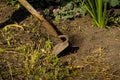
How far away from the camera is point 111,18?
3.67 meters

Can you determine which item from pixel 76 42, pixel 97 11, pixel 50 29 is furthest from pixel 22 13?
pixel 97 11

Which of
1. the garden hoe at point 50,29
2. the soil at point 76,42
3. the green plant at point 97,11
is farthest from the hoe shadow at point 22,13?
the green plant at point 97,11

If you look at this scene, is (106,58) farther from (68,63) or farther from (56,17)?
(56,17)

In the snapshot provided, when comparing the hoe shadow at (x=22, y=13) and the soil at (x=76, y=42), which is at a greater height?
the hoe shadow at (x=22, y=13)

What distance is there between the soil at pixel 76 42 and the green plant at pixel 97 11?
0.28ft

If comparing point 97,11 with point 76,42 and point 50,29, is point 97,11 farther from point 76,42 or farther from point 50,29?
point 50,29

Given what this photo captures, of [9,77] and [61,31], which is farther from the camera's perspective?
[61,31]

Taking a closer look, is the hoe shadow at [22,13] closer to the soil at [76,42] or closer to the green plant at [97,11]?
the soil at [76,42]

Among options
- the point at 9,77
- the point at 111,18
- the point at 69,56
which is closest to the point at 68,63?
the point at 69,56

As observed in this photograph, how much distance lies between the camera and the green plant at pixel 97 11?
11.2 ft

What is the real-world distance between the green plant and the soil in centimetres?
8

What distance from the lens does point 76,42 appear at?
343 cm

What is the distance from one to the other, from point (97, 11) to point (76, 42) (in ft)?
1.32

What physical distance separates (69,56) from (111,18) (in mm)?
753
